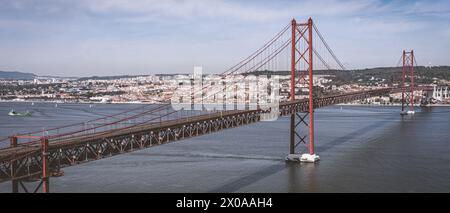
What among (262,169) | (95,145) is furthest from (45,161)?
(262,169)

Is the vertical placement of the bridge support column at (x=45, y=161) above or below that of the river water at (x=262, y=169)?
above

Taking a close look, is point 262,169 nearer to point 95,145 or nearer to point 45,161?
point 95,145

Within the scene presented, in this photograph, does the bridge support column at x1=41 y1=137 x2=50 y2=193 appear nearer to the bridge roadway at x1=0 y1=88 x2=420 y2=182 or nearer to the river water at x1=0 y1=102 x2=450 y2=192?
Answer: the bridge roadway at x1=0 y1=88 x2=420 y2=182

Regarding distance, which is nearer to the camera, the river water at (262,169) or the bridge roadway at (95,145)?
the bridge roadway at (95,145)

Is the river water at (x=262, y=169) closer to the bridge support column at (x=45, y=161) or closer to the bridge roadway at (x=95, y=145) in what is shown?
the bridge roadway at (x=95, y=145)

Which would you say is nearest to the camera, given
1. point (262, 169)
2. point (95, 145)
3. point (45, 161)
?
point (45, 161)

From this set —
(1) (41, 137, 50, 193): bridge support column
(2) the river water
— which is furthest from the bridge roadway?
(2) the river water

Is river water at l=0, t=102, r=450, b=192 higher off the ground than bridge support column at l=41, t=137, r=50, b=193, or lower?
lower

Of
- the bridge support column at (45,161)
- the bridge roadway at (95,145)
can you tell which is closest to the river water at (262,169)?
the bridge roadway at (95,145)

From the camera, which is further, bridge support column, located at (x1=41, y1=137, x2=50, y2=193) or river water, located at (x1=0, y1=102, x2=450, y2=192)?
river water, located at (x1=0, y1=102, x2=450, y2=192)
